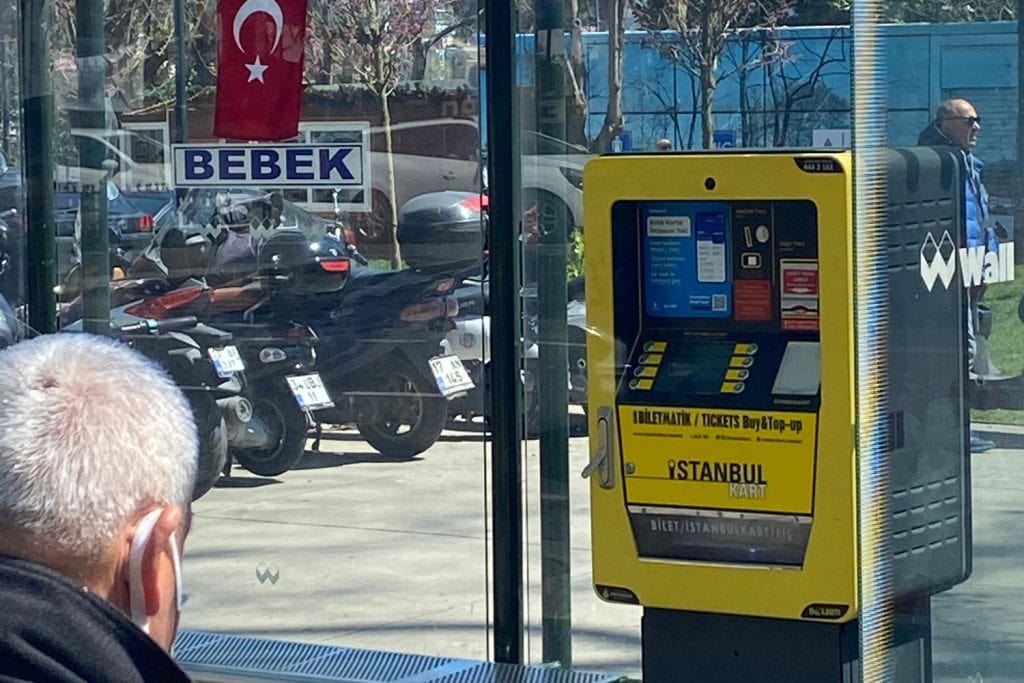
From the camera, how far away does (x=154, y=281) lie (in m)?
5.66

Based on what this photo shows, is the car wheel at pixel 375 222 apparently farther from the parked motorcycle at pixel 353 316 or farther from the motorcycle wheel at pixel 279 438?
the motorcycle wheel at pixel 279 438

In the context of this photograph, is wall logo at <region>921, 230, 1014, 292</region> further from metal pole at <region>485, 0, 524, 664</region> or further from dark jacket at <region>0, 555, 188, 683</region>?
dark jacket at <region>0, 555, 188, 683</region>

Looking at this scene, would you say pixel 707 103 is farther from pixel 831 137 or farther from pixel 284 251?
pixel 284 251

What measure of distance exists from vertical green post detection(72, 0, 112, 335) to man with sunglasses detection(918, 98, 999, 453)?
2.84 m

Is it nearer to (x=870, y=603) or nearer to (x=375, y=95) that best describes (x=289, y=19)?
(x=375, y=95)

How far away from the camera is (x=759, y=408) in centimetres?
393

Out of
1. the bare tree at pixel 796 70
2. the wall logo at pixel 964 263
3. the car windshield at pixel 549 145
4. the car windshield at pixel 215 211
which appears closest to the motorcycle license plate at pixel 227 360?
the car windshield at pixel 215 211

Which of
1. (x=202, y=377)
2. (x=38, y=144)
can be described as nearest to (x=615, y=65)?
(x=202, y=377)

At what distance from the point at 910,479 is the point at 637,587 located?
66 cm

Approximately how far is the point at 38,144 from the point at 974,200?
10.3 feet

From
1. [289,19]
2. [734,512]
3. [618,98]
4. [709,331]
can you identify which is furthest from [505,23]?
[734,512]

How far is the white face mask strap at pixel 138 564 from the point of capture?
5.83ft

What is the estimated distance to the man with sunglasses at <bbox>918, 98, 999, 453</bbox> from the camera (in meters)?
3.87

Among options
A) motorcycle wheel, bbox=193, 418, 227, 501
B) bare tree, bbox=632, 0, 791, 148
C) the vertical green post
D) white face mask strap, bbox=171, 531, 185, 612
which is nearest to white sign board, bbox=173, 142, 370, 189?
the vertical green post
